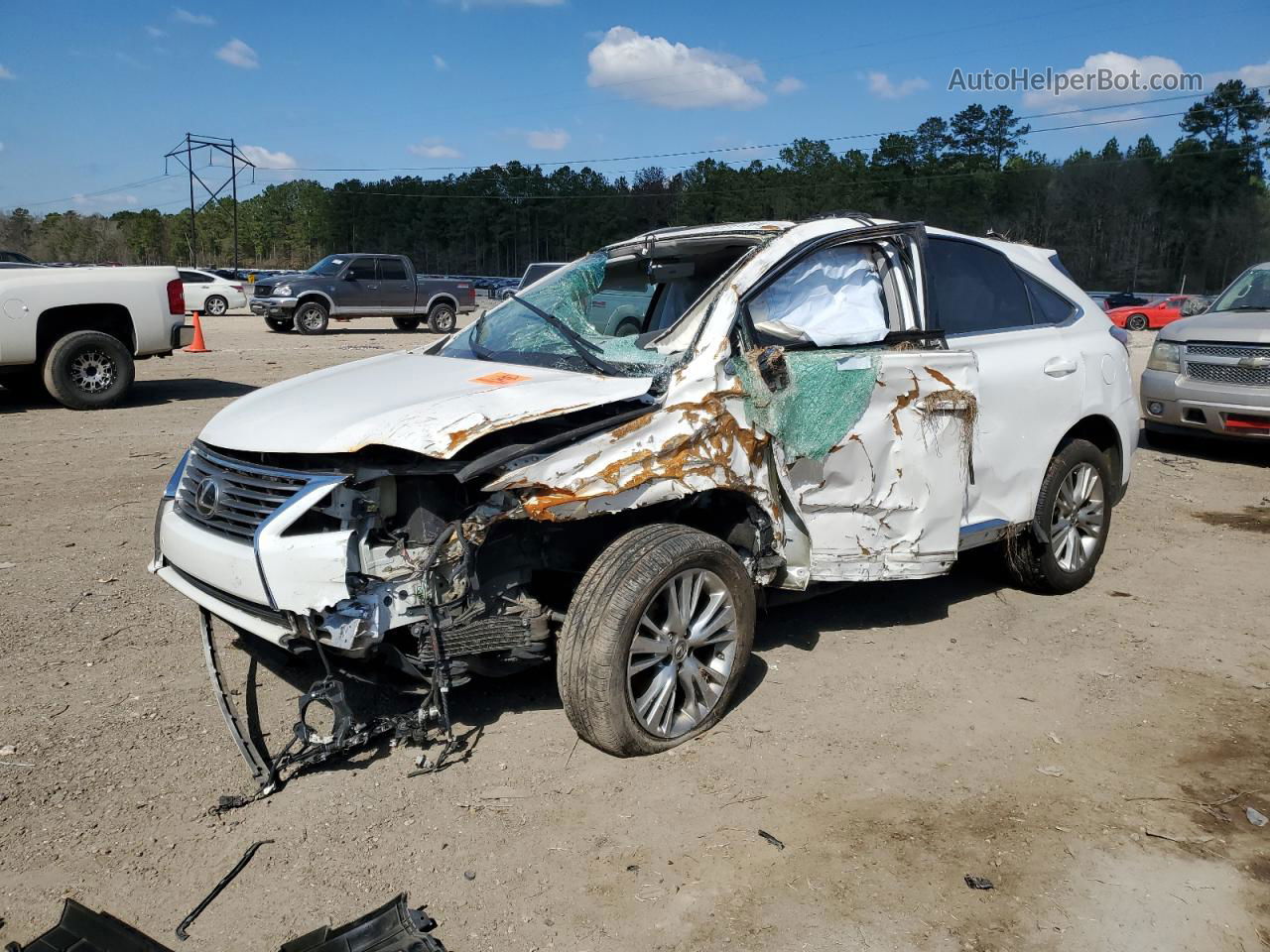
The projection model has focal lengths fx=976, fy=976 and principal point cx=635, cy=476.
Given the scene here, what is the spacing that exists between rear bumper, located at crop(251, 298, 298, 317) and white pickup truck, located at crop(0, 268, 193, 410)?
11.2 metres

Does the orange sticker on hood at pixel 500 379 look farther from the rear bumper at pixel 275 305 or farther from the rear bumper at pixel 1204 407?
the rear bumper at pixel 275 305

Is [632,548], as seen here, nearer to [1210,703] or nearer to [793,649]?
[793,649]

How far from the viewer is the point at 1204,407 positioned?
9117mm

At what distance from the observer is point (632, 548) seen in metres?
3.44

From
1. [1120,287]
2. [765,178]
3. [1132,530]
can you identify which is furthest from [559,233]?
[1132,530]

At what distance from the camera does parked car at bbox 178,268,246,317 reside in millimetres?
27344

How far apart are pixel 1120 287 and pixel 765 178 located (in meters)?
25.1

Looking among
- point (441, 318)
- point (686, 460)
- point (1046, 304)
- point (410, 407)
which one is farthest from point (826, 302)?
point (441, 318)

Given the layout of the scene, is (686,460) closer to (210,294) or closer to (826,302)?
(826,302)

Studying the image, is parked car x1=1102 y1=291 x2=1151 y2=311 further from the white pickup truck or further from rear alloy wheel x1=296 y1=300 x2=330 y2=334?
the white pickup truck

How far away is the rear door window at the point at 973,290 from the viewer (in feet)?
15.2

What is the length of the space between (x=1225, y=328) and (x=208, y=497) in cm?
917

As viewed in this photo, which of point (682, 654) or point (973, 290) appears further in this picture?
point (973, 290)

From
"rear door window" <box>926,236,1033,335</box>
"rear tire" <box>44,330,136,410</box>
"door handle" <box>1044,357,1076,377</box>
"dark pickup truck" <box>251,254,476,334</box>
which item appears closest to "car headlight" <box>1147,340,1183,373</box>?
"door handle" <box>1044,357,1076,377</box>
